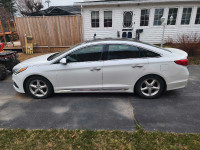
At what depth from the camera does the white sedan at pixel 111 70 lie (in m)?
3.51

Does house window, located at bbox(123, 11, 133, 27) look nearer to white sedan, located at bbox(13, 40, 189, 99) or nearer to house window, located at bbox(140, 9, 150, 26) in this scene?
house window, located at bbox(140, 9, 150, 26)

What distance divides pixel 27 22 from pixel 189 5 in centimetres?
1155

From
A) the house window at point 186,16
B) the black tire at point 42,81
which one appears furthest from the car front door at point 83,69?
the house window at point 186,16

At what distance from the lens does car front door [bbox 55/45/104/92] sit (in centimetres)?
356

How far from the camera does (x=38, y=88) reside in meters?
3.80

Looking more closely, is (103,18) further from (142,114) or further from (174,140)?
(174,140)

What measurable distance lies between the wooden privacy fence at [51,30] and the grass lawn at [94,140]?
8.07 meters

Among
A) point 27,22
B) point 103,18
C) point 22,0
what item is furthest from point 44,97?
point 22,0

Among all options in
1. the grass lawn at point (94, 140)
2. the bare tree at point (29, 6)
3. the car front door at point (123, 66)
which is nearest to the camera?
the grass lawn at point (94, 140)

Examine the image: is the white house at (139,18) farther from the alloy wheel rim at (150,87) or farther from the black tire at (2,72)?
the alloy wheel rim at (150,87)

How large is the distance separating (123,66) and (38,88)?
226cm

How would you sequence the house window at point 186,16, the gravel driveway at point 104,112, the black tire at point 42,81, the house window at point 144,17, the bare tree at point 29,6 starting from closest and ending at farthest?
the gravel driveway at point 104,112
the black tire at point 42,81
the house window at point 186,16
the house window at point 144,17
the bare tree at point 29,6

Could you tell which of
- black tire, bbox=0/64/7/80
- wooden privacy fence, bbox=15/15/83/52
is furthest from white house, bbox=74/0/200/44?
black tire, bbox=0/64/7/80

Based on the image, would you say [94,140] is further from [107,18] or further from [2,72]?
[107,18]
